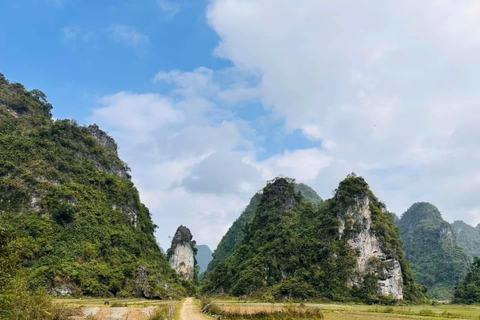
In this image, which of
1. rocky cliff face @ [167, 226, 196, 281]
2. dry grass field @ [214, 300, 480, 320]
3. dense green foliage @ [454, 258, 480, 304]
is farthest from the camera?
rocky cliff face @ [167, 226, 196, 281]

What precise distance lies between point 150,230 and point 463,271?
72870 mm

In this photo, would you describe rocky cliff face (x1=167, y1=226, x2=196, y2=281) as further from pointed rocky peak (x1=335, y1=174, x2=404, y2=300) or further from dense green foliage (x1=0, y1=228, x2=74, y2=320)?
dense green foliage (x1=0, y1=228, x2=74, y2=320)

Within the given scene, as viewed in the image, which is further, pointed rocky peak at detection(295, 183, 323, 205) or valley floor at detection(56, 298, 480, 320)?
pointed rocky peak at detection(295, 183, 323, 205)

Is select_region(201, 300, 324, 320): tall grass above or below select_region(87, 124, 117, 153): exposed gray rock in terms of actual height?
below

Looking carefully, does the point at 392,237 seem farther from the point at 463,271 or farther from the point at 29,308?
the point at 29,308

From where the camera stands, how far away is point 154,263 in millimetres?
58281

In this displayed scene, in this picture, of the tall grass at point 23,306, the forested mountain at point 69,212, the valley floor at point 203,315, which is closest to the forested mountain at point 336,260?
the forested mountain at point 69,212

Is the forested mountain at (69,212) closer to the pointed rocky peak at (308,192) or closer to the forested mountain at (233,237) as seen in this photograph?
the forested mountain at (233,237)

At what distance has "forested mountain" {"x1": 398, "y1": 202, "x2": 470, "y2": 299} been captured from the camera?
282 ft

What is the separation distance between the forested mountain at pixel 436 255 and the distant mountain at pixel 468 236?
131 ft

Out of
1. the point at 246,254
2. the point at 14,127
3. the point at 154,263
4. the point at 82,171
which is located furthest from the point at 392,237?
the point at 14,127

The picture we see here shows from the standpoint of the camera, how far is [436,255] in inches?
3757

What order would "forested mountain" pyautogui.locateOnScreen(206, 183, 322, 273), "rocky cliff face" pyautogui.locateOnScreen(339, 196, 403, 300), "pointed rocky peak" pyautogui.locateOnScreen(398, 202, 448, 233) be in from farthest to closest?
1. "pointed rocky peak" pyautogui.locateOnScreen(398, 202, 448, 233)
2. "forested mountain" pyautogui.locateOnScreen(206, 183, 322, 273)
3. "rocky cliff face" pyautogui.locateOnScreen(339, 196, 403, 300)

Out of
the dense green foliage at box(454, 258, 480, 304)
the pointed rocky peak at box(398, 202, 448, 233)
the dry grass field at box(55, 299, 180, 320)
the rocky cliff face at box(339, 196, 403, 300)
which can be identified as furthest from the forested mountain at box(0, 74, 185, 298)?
the pointed rocky peak at box(398, 202, 448, 233)
